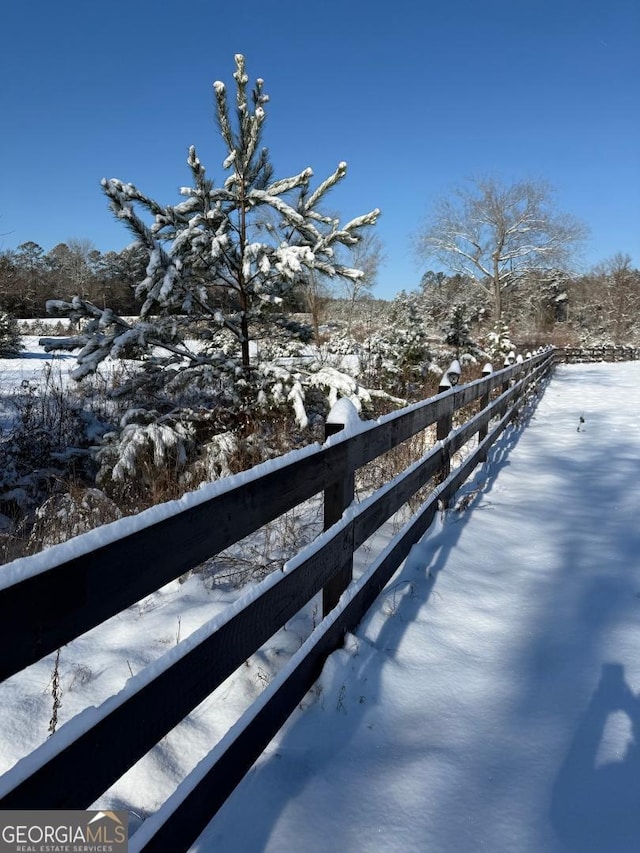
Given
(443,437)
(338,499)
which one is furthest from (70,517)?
(443,437)

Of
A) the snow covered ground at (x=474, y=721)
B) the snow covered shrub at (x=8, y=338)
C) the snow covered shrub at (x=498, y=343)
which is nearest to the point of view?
the snow covered ground at (x=474, y=721)

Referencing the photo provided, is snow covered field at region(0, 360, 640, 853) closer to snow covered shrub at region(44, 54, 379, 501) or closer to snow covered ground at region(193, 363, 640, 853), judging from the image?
snow covered ground at region(193, 363, 640, 853)

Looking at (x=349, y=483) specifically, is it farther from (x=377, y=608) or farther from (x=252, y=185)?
(x=252, y=185)

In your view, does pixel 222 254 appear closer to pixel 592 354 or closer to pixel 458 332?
pixel 458 332

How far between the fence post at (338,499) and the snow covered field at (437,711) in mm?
264

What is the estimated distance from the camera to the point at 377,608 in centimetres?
277

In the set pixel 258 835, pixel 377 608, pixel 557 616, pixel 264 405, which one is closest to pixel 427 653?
pixel 377 608

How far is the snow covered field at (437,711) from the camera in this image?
158 cm

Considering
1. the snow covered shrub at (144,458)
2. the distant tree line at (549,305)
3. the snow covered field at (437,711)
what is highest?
the distant tree line at (549,305)

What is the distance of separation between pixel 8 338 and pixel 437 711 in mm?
18980

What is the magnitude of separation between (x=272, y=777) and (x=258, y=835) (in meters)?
0.21

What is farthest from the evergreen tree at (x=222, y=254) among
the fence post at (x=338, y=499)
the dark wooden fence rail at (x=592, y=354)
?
the dark wooden fence rail at (x=592, y=354)

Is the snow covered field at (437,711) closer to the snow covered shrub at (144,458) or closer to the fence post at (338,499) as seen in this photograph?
the fence post at (338,499)

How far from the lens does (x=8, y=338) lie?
55.5ft
